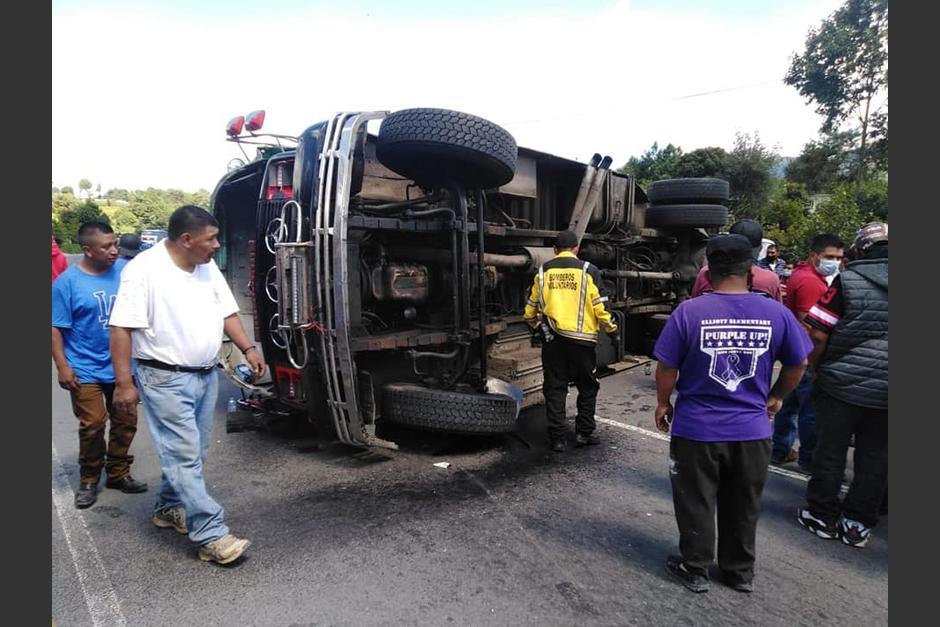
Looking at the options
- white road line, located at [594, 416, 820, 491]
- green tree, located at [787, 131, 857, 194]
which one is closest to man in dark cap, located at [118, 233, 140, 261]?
white road line, located at [594, 416, 820, 491]

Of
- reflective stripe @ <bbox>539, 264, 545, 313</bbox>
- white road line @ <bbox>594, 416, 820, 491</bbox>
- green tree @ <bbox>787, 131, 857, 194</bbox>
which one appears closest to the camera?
white road line @ <bbox>594, 416, 820, 491</bbox>

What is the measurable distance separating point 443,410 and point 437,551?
1042mm

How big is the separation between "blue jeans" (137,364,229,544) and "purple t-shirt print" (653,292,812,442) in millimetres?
2350

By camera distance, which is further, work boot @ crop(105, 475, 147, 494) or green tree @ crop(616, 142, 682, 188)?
green tree @ crop(616, 142, 682, 188)

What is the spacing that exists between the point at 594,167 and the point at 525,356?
2307 mm

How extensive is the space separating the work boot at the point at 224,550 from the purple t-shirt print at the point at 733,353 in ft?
7.37

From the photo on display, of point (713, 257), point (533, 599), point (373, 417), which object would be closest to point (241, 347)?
point (373, 417)

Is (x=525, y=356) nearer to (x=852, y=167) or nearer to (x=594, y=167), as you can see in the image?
(x=594, y=167)

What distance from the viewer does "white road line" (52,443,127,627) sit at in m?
2.26

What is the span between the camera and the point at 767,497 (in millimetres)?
3416

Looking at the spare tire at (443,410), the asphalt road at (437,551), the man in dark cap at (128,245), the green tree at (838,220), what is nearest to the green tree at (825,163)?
the green tree at (838,220)

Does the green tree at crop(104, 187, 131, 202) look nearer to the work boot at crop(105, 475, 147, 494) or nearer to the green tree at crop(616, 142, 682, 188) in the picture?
the green tree at crop(616, 142, 682, 188)

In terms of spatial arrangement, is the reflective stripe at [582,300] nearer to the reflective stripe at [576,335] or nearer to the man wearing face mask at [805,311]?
the reflective stripe at [576,335]

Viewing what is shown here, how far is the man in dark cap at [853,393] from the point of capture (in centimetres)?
280
